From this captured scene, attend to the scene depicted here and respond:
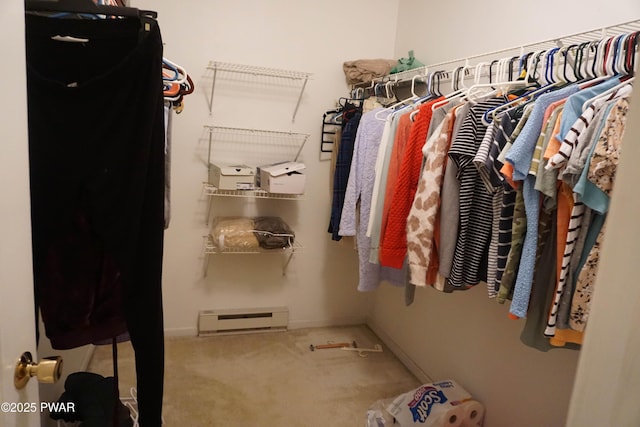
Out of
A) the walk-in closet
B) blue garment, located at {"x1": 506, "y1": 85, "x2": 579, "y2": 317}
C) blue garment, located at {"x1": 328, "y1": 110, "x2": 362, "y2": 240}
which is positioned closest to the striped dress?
the walk-in closet

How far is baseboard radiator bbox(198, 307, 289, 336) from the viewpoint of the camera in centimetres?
269

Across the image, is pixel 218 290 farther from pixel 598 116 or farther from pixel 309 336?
pixel 598 116

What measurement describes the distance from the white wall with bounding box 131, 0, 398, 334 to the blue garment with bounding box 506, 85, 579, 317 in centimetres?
170

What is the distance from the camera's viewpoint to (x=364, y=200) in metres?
2.00

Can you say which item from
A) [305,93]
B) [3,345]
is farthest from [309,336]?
[3,345]

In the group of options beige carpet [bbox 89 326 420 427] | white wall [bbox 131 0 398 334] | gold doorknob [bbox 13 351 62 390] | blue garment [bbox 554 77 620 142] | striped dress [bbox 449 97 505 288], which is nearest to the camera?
gold doorknob [bbox 13 351 62 390]

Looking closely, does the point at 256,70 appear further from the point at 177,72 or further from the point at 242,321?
the point at 242,321

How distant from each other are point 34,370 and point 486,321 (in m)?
1.81

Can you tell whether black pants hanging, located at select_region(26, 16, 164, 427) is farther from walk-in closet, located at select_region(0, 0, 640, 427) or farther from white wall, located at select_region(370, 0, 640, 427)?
white wall, located at select_region(370, 0, 640, 427)

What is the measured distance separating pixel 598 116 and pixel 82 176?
1324mm

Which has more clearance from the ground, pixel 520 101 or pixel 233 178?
pixel 520 101

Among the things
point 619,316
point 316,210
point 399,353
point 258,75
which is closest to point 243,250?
point 316,210

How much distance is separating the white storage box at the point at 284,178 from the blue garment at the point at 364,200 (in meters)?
0.44

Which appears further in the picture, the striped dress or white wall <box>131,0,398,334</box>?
white wall <box>131,0,398,334</box>
